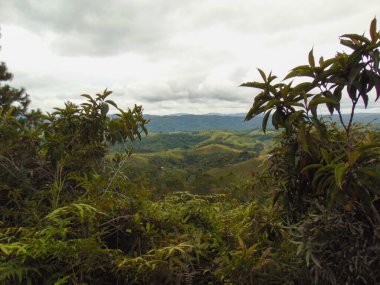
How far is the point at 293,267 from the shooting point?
1993 mm

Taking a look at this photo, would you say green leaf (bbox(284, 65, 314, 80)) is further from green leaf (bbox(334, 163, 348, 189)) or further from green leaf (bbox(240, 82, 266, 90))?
green leaf (bbox(334, 163, 348, 189))

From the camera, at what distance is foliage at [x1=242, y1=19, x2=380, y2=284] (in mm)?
1699

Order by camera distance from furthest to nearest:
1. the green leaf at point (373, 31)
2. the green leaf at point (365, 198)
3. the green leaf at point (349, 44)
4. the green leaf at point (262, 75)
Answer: the green leaf at point (262, 75), the green leaf at point (349, 44), the green leaf at point (373, 31), the green leaf at point (365, 198)

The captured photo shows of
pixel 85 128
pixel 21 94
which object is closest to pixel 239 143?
pixel 21 94

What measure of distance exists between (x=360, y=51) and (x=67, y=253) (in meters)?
2.60

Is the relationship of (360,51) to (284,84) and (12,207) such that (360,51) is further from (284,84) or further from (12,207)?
(12,207)

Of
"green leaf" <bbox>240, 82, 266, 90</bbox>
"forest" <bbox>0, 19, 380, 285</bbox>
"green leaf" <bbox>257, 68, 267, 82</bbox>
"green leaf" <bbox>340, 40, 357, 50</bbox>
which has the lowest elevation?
"forest" <bbox>0, 19, 380, 285</bbox>

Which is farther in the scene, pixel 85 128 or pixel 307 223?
pixel 85 128

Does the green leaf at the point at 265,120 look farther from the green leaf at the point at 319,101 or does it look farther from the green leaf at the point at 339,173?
the green leaf at the point at 339,173

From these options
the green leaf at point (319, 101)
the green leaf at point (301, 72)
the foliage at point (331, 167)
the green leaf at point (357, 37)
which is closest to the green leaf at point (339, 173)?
the foliage at point (331, 167)

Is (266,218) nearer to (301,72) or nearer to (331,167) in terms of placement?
(331,167)

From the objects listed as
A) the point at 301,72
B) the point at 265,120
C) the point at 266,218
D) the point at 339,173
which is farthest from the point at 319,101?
the point at 266,218

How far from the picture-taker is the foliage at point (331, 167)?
170 centimetres

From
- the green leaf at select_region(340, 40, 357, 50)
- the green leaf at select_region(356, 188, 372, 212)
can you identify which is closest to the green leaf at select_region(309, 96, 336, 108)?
the green leaf at select_region(340, 40, 357, 50)
